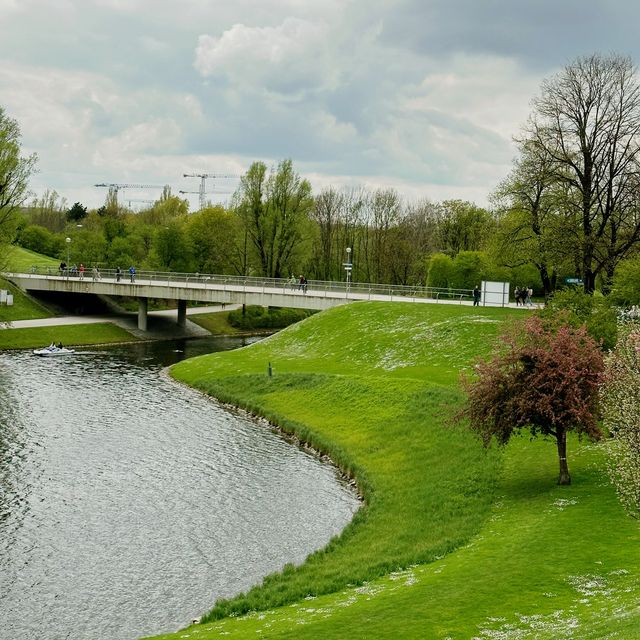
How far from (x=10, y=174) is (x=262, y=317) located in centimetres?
3963

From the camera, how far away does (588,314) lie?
121ft

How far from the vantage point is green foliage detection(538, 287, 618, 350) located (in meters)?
34.7

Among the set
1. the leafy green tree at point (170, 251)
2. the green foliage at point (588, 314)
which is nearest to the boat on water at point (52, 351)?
the leafy green tree at point (170, 251)

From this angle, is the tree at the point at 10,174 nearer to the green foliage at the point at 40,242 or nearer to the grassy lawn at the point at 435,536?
the grassy lawn at the point at 435,536

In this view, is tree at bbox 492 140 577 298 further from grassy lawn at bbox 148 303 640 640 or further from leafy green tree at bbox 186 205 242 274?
leafy green tree at bbox 186 205 242 274

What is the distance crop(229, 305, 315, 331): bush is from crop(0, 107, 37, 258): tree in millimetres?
32888

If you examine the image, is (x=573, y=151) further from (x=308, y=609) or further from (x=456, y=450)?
(x=308, y=609)

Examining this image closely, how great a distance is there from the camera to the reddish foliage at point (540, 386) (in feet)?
86.3

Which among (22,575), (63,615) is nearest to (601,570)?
(63,615)

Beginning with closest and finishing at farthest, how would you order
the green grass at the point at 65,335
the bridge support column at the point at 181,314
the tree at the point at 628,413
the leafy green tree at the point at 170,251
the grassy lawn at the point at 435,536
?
the tree at the point at 628,413 < the grassy lawn at the point at 435,536 < the green grass at the point at 65,335 < the bridge support column at the point at 181,314 < the leafy green tree at the point at 170,251

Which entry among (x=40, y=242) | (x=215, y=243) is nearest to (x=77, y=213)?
(x=40, y=242)

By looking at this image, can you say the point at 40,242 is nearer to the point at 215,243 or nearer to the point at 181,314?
the point at 215,243

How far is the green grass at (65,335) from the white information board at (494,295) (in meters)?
42.1

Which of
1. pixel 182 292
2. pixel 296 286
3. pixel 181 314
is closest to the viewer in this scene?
pixel 296 286
